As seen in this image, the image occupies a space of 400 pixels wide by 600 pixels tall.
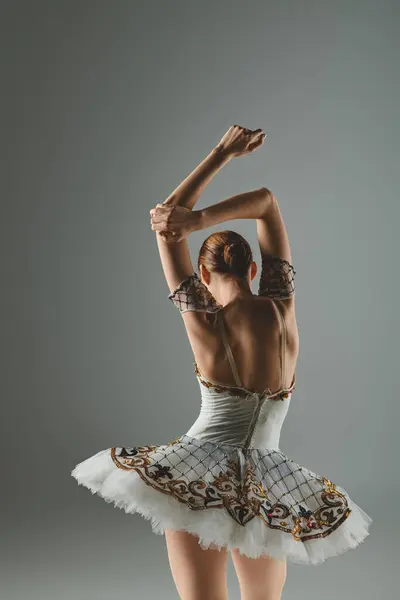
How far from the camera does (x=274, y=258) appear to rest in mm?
3633

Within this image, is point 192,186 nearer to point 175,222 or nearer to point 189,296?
point 175,222

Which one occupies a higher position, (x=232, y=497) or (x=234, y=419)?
(x=234, y=419)

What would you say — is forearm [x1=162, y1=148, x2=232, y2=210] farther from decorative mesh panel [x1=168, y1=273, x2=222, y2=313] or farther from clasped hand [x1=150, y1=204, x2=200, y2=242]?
decorative mesh panel [x1=168, y1=273, x2=222, y2=313]

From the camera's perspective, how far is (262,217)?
358 cm

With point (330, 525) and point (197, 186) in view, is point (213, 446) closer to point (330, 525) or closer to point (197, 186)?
point (330, 525)

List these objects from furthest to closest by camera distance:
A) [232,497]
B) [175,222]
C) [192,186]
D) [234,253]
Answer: [234,253] < [192,186] < [175,222] < [232,497]

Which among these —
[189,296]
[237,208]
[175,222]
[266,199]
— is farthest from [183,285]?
[266,199]

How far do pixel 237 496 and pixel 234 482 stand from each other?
0.06 meters

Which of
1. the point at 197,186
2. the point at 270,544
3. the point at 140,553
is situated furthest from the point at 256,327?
the point at 140,553

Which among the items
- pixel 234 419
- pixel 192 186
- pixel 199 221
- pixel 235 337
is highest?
pixel 192 186

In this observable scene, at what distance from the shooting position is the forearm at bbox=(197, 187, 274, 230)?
11.1 ft

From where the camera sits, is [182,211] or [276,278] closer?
[182,211]

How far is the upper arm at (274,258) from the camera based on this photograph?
3.60 metres

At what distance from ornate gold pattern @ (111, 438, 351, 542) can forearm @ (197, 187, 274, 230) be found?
831 mm
